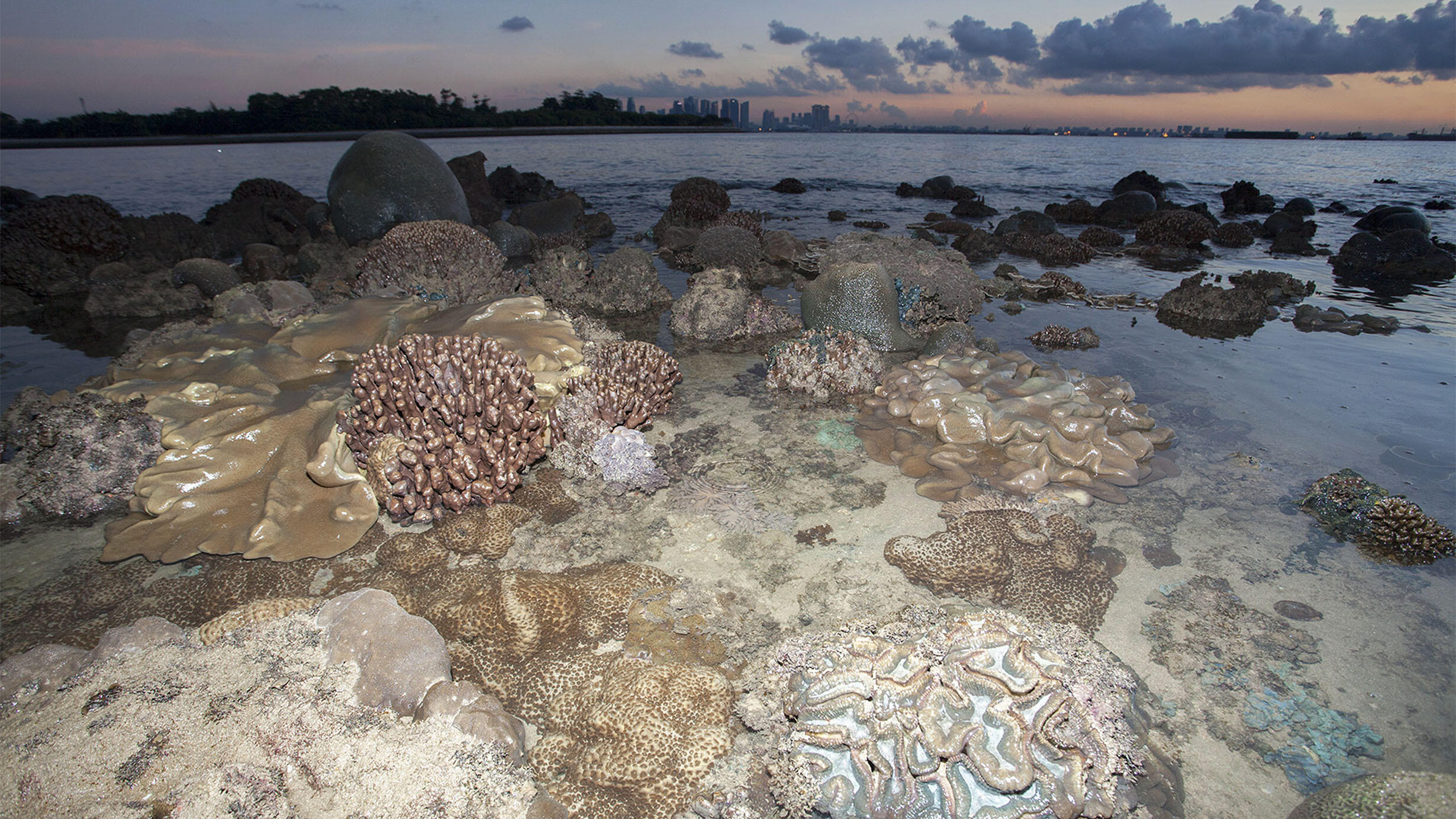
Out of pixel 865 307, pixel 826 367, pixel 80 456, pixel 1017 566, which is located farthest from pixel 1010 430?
pixel 80 456

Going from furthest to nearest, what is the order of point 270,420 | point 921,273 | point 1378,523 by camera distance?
point 921,273
point 270,420
point 1378,523

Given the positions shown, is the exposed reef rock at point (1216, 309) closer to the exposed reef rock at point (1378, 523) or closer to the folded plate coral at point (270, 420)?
the exposed reef rock at point (1378, 523)

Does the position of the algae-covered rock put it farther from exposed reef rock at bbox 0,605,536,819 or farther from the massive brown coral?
exposed reef rock at bbox 0,605,536,819

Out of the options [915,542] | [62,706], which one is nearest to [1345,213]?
[915,542]

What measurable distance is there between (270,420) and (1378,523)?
8228mm

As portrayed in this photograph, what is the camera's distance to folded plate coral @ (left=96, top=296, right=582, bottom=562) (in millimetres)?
3992

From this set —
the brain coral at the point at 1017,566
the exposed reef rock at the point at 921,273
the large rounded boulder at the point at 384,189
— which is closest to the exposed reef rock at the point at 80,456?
the brain coral at the point at 1017,566

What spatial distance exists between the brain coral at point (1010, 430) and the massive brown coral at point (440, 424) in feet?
10.2

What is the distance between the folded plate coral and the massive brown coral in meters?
0.26

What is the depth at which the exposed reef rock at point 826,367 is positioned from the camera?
251 inches

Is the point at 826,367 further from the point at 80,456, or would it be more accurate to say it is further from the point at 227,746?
the point at 80,456

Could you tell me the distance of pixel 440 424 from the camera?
446cm

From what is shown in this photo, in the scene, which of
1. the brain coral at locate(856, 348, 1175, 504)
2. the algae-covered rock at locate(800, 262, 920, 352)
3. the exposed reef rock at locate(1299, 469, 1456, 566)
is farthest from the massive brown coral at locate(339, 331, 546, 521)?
the exposed reef rock at locate(1299, 469, 1456, 566)

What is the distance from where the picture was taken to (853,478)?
4863 millimetres
